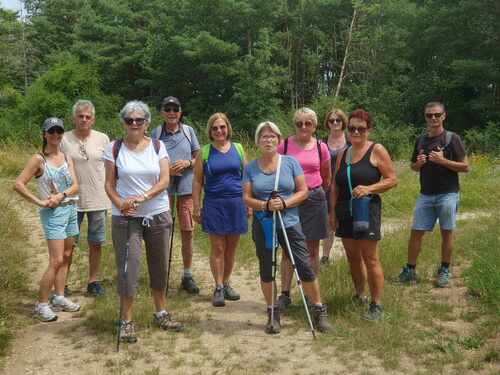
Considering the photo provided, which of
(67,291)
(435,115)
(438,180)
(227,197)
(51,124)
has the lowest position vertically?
(67,291)

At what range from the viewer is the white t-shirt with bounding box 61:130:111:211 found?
15.5 feet

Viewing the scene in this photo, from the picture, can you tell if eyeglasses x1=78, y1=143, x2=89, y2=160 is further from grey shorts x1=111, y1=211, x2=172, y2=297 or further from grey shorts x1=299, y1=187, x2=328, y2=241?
grey shorts x1=299, y1=187, x2=328, y2=241

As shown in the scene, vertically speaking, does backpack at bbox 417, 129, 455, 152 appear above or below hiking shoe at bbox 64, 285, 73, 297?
above

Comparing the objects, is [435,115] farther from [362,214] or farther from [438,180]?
[362,214]

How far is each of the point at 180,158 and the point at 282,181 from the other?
1375 millimetres

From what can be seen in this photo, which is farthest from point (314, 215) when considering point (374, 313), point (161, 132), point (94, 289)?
point (94, 289)

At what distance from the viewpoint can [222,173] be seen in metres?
4.61

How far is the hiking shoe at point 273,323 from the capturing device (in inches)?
163

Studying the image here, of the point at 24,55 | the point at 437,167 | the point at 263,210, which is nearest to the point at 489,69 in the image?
the point at 437,167

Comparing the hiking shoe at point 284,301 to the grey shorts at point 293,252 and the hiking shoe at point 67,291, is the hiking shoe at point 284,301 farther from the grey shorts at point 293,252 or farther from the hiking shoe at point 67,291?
the hiking shoe at point 67,291

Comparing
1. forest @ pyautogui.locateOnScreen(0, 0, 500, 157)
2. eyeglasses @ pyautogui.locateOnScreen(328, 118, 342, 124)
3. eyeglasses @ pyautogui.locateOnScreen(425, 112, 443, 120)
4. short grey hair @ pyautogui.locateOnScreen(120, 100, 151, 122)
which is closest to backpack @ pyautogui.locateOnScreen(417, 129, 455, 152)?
eyeglasses @ pyautogui.locateOnScreen(425, 112, 443, 120)

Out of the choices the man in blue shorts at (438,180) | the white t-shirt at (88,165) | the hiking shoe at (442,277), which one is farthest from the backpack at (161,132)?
the hiking shoe at (442,277)

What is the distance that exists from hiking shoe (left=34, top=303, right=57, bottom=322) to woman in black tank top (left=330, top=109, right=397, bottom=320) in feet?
8.13

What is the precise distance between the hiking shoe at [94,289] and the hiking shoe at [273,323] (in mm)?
1780
